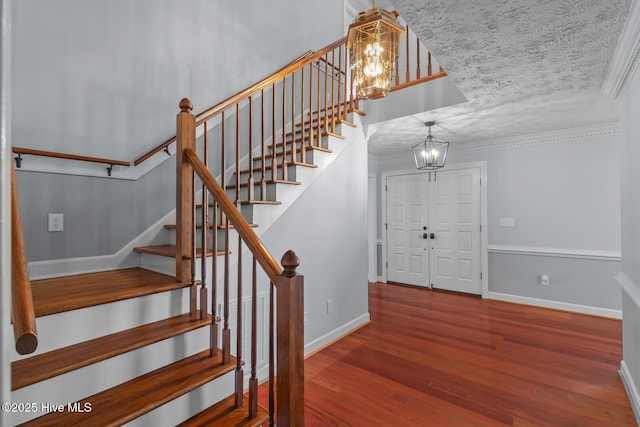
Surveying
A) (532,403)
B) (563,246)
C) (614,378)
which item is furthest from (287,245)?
(563,246)

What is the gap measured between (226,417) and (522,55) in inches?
112

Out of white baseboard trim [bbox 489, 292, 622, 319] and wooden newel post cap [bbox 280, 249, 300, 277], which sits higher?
wooden newel post cap [bbox 280, 249, 300, 277]

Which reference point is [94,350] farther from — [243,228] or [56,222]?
[56,222]

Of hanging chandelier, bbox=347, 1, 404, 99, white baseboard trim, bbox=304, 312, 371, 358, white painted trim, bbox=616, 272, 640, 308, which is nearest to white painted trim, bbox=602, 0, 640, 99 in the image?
hanging chandelier, bbox=347, 1, 404, 99

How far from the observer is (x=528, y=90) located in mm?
2766

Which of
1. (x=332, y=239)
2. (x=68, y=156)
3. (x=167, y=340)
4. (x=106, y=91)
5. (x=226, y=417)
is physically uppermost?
(x=106, y=91)

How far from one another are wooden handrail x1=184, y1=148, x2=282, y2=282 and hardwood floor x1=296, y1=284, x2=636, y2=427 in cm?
126

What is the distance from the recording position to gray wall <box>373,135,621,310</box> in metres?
3.88

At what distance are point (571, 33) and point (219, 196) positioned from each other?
7.49 ft

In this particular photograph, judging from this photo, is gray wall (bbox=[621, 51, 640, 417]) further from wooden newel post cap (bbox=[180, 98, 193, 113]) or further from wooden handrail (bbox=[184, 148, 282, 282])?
wooden newel post cap (bbox=[180, 98, 193, 113])

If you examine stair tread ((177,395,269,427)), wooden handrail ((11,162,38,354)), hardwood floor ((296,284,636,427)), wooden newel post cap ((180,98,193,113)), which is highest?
wooden newel post cap ((180,98,193,113))

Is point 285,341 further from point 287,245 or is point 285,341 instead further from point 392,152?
point 392,152

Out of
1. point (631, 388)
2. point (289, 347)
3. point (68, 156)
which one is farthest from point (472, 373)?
point (68, 156)

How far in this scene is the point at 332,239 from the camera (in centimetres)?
329
